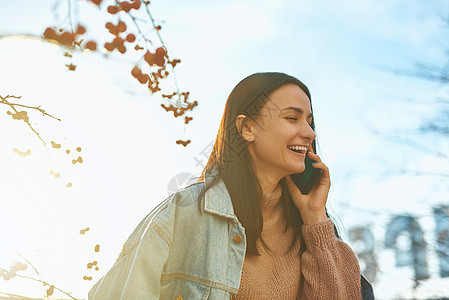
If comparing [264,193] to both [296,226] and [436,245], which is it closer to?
[296,226]

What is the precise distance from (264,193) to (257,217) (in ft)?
0.47

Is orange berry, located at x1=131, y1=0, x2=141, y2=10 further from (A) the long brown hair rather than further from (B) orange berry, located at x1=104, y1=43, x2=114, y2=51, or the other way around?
(A) the long brown hair

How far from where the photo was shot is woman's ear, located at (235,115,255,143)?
2.21m

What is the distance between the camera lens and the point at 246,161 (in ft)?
7.27

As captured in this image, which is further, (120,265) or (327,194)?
(327,194)

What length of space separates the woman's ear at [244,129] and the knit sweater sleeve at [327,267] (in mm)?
576

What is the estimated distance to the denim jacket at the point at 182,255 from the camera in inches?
65.8

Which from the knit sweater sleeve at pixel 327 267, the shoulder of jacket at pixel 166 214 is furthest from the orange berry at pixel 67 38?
the knit sweater sleeve at pixel 327 267

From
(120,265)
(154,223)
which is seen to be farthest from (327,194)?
(120,265)

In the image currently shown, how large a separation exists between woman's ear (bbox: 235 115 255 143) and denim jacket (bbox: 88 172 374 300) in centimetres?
39

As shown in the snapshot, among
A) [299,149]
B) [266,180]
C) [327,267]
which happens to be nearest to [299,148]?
[299,149]

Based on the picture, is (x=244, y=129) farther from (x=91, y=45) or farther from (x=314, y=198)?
(x=91, y=45)

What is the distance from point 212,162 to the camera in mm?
2311

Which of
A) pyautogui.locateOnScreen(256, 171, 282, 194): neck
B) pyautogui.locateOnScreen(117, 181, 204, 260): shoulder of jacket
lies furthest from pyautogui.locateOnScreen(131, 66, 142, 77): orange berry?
pyautogui.locateOnScreen(256, 171, 282, 194): neck
